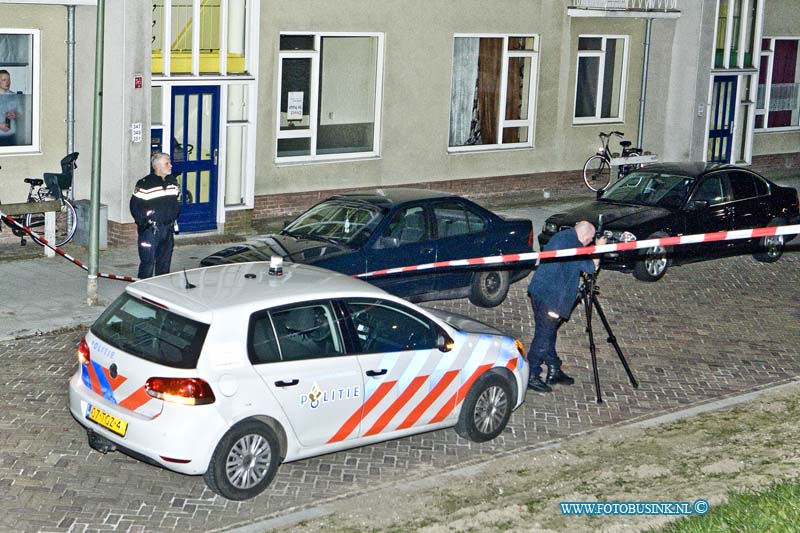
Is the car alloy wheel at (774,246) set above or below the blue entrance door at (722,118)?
below

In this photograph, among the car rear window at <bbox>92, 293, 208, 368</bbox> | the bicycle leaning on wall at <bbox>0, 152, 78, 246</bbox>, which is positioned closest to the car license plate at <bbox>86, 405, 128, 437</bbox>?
the car rear window at <bbox>92, 293, 208, 368</bbox>

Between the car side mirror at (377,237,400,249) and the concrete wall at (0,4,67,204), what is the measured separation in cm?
622

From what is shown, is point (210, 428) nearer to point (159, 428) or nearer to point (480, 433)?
point (159, 428)

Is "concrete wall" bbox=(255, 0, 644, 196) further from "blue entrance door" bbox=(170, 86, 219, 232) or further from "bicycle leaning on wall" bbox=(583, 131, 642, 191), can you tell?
"blue entrance door" bbox=(170, 86, 219, 232)

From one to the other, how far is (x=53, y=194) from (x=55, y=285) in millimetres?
2151

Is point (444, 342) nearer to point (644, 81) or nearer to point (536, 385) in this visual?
point (536, 385)

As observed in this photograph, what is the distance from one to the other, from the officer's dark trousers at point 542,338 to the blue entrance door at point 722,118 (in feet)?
54.8

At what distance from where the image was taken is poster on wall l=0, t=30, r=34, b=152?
1753 cm

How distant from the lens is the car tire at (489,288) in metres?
15.4

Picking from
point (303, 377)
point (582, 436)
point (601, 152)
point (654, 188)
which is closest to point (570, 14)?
point (601, 152)

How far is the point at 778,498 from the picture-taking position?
29.3 ft

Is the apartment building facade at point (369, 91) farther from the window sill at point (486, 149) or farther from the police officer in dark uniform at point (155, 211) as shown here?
the police officer in dark uniform at point (155, 211)

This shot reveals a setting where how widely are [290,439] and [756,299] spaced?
9.34m

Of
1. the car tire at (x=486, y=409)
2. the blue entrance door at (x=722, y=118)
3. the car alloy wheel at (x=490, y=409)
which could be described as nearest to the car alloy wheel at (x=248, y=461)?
the car tire at (x=486, y=409)
